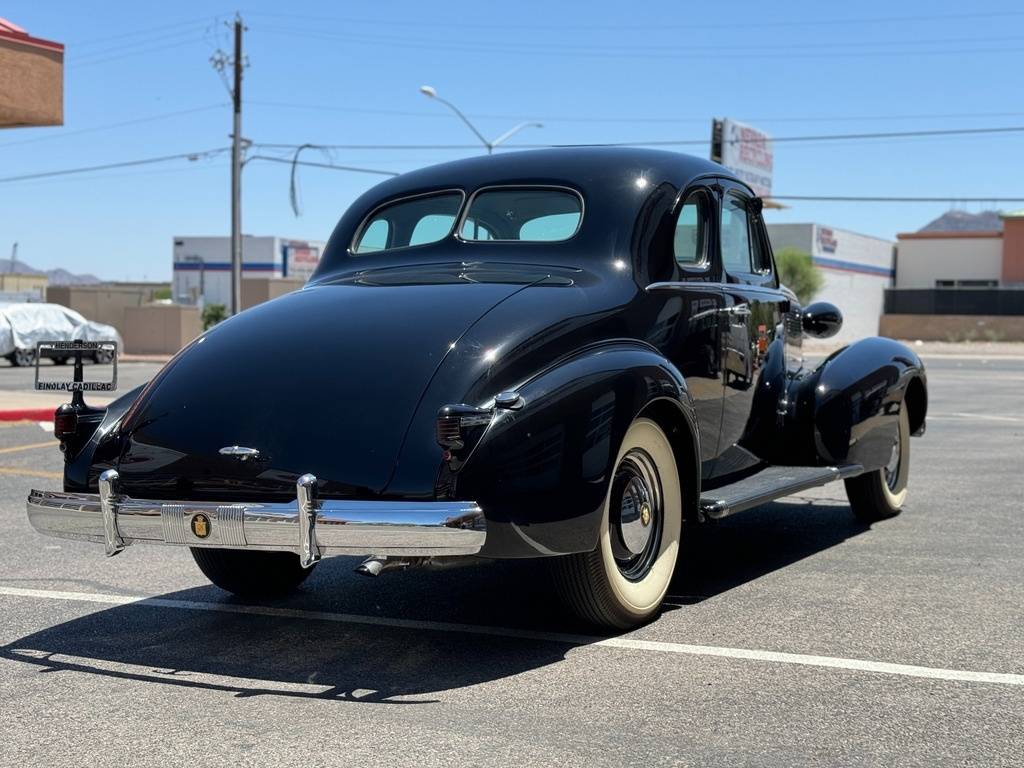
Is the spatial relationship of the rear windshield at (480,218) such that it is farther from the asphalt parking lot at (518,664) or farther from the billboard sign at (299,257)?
the billboard sign at (299,257)

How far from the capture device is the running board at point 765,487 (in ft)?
17.8

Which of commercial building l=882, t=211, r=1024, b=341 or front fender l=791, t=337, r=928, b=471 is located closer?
front fender l=791, t=337, r=928, b=471

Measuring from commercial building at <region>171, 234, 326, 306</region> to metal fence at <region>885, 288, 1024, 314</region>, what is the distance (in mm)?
36414

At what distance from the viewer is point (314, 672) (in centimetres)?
450

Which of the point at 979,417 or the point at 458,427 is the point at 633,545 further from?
the point at 979,417

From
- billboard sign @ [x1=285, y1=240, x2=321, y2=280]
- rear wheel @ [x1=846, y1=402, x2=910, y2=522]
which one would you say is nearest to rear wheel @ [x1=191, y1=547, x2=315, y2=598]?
rear wheel @ [x1=846, y1=402, x2=910, y2=522]

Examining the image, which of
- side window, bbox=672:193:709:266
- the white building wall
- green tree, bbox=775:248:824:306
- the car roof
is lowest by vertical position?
side window, bbox=672:193:709:266

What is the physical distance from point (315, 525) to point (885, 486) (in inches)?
180

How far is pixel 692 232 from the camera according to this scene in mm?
6234

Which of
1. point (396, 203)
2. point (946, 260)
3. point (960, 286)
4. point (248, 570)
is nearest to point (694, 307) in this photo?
point (396, 203)

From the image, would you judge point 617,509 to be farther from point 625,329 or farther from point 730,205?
point 730,205

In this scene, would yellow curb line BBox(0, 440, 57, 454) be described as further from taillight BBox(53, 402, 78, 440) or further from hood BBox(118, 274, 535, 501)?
hood BBox(118, 274, 535, 501)

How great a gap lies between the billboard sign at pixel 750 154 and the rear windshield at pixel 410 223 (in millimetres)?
43931

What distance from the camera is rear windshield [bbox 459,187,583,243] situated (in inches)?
230
